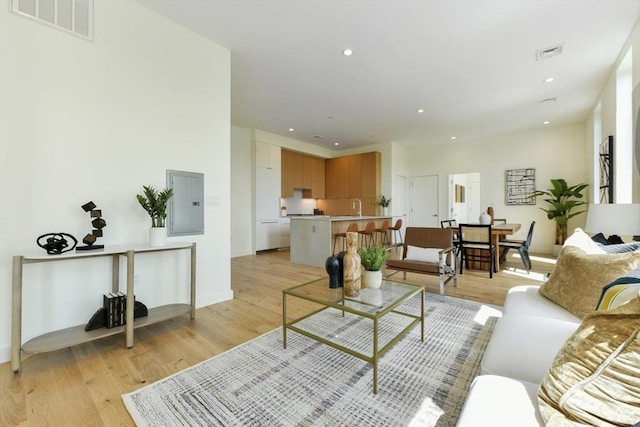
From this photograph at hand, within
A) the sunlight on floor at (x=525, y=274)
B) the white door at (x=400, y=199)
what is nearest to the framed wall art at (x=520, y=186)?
the white door at (x=400, y=199)

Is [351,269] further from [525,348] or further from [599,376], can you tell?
[599,376]

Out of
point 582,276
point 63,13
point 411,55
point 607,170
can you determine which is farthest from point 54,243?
point 607,170

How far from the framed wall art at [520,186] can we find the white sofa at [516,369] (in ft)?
19.9

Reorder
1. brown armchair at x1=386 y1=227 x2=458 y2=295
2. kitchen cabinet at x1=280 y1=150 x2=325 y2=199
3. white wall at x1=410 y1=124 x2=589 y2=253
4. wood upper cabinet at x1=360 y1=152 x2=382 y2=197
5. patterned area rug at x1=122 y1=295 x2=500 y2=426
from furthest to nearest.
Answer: wood upper cabinet at x1=360 y1=152 x2=382 y2=197 → kitchen cabinet at x1=280 y1=150 x2=325 y2=199 → white wall at x1=410 y1=124 x2=589 y2=253 → brown armchair at x1=386 y1=227 x2=458 y2=295 → patterned area rug at x1=122 y1=295 x2=500 y2=426

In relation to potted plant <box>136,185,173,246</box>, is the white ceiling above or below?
above

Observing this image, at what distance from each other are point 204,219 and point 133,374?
1600 mm

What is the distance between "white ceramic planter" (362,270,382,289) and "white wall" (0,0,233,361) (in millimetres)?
1834

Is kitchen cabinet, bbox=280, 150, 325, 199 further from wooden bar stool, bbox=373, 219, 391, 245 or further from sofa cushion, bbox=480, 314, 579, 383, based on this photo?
sofa cushion, bbox=480, 314, 579, 383

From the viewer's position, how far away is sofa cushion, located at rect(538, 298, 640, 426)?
72 centimetres

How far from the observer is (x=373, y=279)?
2170mm

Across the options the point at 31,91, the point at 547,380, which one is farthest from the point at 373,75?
the point at 547,380

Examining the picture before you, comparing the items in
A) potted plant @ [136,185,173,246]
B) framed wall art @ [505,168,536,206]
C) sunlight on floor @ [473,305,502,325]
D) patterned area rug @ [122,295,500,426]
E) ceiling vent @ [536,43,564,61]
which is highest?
ceiling vent @ [536,43,564,61]

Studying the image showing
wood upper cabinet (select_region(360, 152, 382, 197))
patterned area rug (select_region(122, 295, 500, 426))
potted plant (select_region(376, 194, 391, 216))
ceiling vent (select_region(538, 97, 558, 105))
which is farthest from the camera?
wood upper cabinet (select_region(360, 152, 382, 197))

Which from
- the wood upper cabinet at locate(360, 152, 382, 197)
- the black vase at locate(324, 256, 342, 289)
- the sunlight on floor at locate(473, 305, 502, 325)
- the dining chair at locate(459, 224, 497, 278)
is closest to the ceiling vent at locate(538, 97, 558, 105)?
the dining chair at locate(459, 224, 497, 278)
